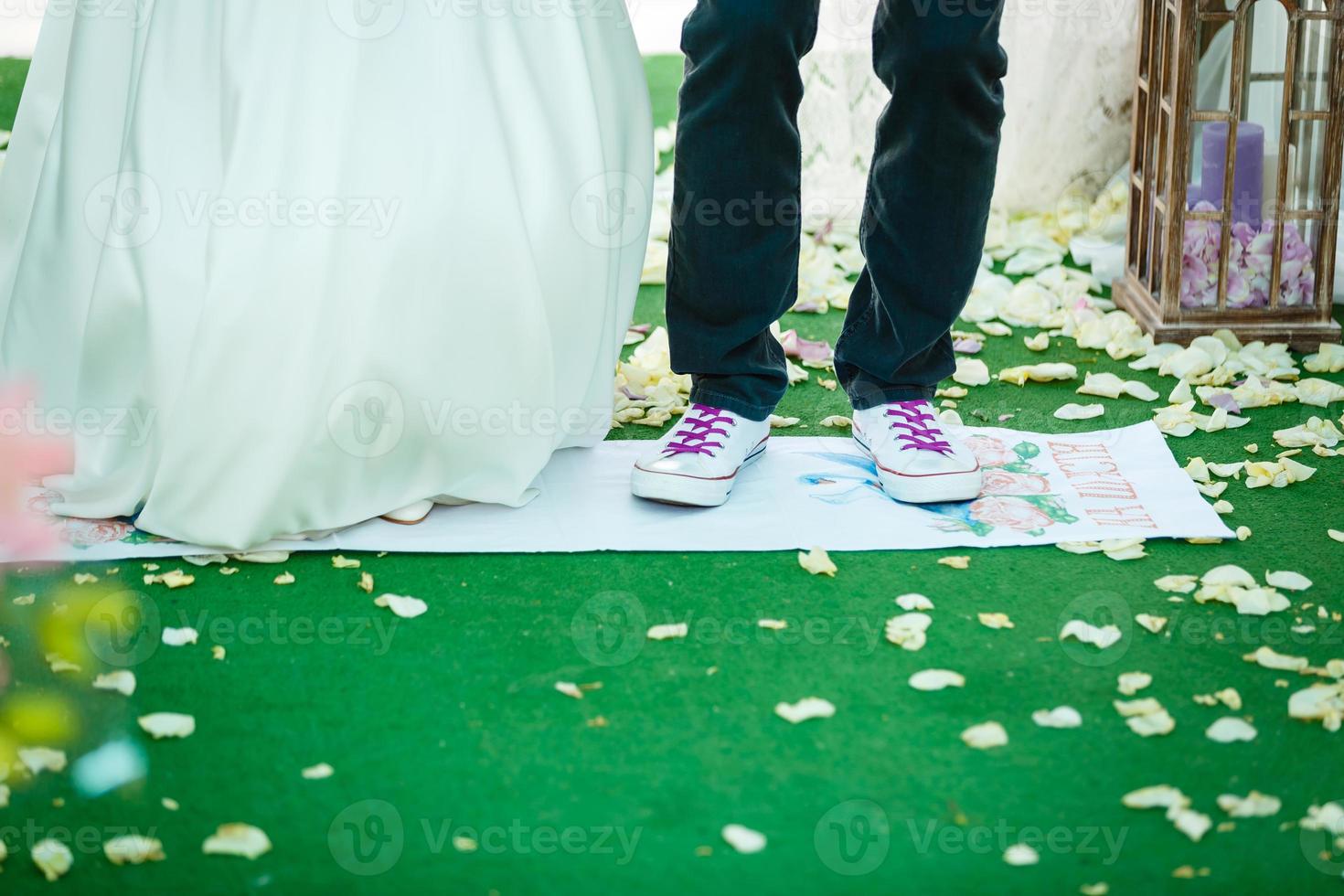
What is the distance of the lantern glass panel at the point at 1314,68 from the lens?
1941 millimetres

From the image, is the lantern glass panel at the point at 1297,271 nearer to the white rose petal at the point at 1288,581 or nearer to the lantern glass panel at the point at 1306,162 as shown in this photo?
the lantern glass panel at the point at 1306,162

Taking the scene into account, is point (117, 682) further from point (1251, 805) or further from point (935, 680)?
point (1251, 805)

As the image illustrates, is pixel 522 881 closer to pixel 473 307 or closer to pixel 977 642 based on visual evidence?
pixel 977 642

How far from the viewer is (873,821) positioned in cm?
100

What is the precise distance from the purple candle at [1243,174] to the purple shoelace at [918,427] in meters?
0.71

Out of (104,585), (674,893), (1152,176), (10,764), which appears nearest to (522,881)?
(674,893)

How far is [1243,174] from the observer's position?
198 centimetres

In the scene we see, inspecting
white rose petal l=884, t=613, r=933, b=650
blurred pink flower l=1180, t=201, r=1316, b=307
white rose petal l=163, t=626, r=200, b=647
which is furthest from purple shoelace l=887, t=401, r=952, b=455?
white rose petal l=163, t=626, r=200, b=647

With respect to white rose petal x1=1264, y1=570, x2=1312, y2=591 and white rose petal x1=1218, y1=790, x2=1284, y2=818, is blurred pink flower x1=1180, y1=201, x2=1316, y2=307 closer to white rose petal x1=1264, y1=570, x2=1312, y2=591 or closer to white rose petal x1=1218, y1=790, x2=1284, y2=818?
white rose petal x1=1264, y1=570, x2=1312, y2=591

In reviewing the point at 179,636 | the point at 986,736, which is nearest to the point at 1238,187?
the point at 986,736

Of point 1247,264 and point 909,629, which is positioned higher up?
point 1247,264

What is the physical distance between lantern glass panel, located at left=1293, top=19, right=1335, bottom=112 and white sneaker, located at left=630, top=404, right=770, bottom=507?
1015mm

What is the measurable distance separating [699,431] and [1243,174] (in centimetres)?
100

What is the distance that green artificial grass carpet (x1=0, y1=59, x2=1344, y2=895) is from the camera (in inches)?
37.8
